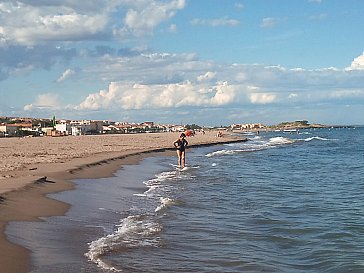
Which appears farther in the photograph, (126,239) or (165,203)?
(165,203)

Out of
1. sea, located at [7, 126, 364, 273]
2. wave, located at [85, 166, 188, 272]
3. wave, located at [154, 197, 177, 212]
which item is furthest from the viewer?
wave, located at [154, 197, 177, 212]

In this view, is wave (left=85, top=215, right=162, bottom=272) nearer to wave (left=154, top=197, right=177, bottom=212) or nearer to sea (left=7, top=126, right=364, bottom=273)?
sea (left=7, top=126, right=364, bottom=273)

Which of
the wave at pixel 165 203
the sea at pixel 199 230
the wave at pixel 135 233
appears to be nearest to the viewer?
the sea at pixel 199 230

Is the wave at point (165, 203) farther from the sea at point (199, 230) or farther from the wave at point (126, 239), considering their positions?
the wave at point (126, 239)

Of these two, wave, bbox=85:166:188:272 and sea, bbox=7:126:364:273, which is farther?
wave, bbox=85:166:188:272

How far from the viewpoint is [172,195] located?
16.6 metres

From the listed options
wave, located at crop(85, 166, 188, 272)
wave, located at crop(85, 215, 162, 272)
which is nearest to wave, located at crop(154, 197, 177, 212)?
wave, located at crop(85, 166, 188, 272)

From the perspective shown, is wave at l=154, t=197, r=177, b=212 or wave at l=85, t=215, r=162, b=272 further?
wave at l=154, t=197, r=177, b=212

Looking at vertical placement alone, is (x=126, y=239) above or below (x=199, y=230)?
above

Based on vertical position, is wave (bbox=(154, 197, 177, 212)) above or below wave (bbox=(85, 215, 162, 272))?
below

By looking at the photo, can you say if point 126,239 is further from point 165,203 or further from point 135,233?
point 165,203

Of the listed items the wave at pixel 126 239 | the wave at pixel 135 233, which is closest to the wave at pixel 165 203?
the wave at pixel 135 233

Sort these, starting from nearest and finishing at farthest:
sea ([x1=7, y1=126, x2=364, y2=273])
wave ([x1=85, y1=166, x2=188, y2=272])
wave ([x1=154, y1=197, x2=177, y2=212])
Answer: sea ([x1=7, y1=126, x2=364, y2=273])
wave ([x1=85, y1=166, x2=188, y2=272])
wave ([x1=154, y1=197, x2=177, y2=212])

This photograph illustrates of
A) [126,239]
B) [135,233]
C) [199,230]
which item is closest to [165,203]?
[199,230]
